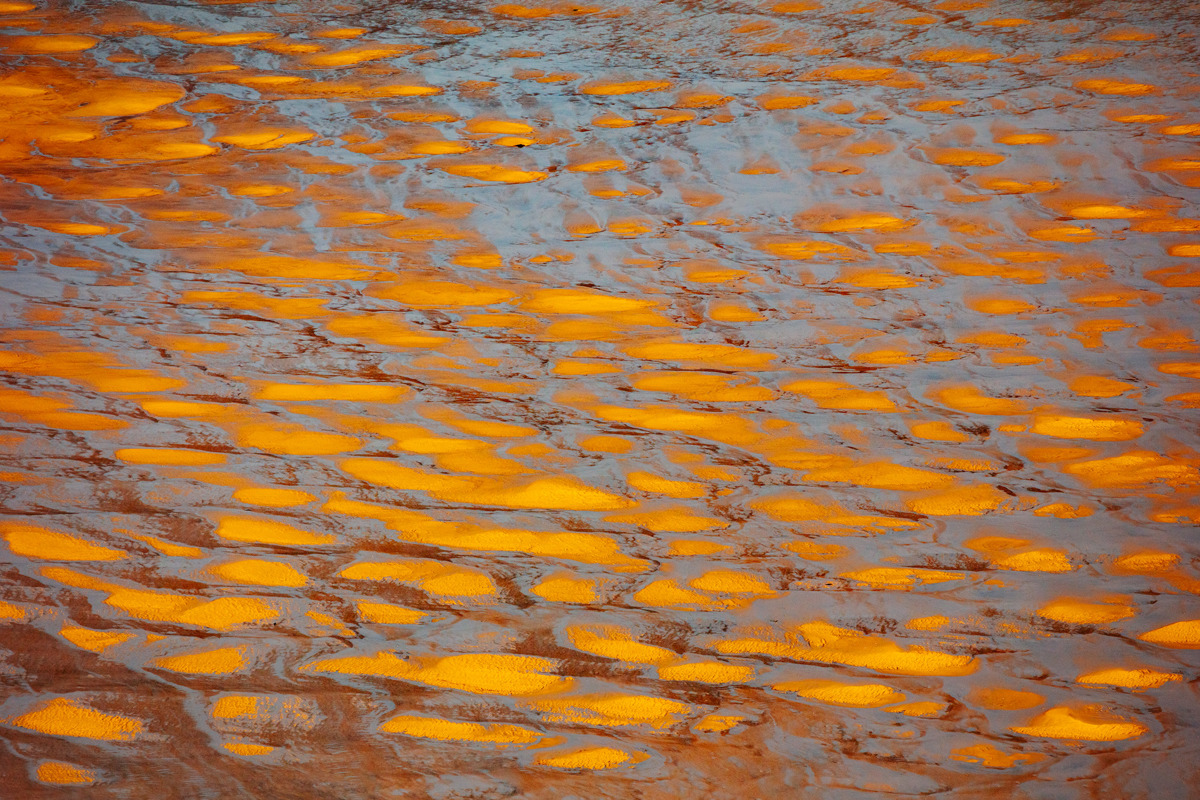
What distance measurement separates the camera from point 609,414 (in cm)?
164

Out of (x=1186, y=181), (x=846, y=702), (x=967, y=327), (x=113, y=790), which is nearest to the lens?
(x=113, y=790)

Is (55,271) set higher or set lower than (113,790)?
higher

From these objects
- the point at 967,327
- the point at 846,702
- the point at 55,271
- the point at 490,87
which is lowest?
the point at 846,702

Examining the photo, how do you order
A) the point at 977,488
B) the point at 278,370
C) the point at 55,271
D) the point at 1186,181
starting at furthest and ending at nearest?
the point at 1186,181 < the point at 55,271 < the point at 278,370 < the point at 977,488

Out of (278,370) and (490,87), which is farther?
Result: (490,87)

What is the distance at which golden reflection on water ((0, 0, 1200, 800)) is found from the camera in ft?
3.22

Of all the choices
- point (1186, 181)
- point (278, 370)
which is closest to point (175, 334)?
point (278, 370)

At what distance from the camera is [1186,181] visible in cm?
234

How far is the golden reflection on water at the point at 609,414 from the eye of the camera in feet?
3.22

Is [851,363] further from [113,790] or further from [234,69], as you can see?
[234,69]

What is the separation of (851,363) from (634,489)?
584 millimetres

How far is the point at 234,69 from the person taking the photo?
3152 mm

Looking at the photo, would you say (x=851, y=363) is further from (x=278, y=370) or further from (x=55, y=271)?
(x=55, y=271)

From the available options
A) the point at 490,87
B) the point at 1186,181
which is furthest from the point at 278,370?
the point at 1186,181
